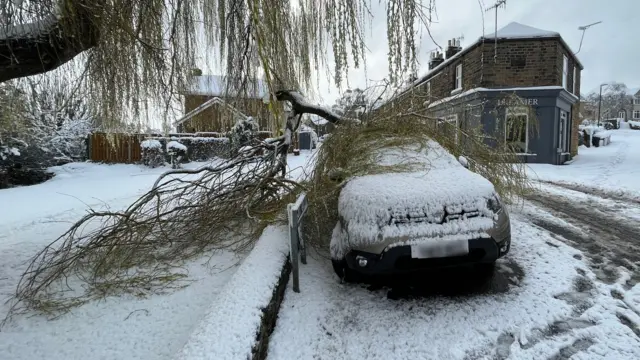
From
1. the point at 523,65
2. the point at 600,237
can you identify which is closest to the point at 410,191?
the point at 600,237

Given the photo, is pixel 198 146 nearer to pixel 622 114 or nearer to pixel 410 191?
pixel 410 191

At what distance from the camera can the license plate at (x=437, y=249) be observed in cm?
350

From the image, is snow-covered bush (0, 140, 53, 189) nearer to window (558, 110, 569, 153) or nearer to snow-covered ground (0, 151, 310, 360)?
snow-covered ground (0, 151, 310, 360)

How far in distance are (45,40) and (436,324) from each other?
4391 millimetres

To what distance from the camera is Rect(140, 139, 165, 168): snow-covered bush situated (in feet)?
58.9

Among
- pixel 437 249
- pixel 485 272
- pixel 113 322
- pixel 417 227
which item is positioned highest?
pixel 417 227

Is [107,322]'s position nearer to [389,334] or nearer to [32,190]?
[389,334]

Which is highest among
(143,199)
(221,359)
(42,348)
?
(143,199)

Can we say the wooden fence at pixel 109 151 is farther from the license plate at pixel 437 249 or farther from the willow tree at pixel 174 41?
the license plate at pixel 437 249

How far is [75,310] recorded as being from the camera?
12.5 ft

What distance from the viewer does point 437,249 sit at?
3.52 meters

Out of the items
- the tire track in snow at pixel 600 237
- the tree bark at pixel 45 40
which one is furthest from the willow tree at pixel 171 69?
the tire track in snow at pixel 600 237

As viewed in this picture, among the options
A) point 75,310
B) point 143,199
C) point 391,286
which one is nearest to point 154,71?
point 143,199

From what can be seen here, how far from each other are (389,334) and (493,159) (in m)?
4.85
